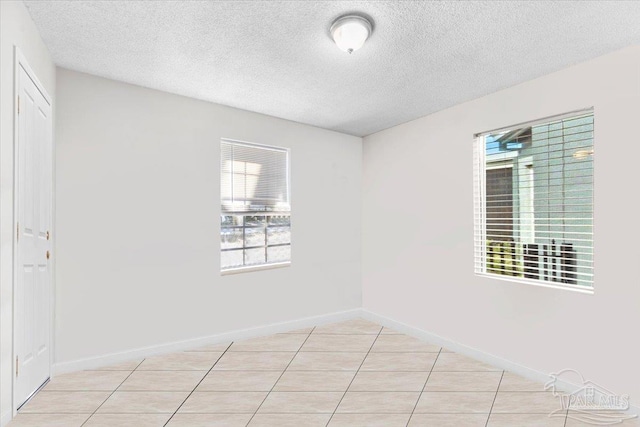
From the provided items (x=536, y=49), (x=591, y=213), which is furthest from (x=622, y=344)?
(x=536, y=49)

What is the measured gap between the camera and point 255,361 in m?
3.45

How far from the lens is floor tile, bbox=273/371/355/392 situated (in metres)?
2.90

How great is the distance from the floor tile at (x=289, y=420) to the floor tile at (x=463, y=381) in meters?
0.87

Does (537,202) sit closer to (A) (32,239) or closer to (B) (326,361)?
(B) (326,361)

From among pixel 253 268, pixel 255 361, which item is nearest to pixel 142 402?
pixel 255 361

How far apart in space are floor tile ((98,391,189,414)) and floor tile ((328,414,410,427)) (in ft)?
3.49

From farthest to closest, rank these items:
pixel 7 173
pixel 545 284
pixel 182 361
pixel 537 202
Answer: pixel 182 361 → pixel 537 202 → pixel 545 284 → pixel 7 173

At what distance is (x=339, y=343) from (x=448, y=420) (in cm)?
161

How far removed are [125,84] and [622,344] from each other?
415cm

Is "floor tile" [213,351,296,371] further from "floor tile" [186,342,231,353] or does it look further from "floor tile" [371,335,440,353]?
"floor tile" [371,335,440,353]

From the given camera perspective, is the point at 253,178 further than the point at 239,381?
Yes

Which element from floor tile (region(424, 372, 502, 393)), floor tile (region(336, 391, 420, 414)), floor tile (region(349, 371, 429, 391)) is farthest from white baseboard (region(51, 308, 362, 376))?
floor tile (region(424, 372, 502, 393))

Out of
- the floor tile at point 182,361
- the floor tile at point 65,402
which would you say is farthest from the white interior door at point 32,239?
the floor tile at point 182,361

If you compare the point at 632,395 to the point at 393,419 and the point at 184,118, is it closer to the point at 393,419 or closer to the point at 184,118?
the point at 393,419
